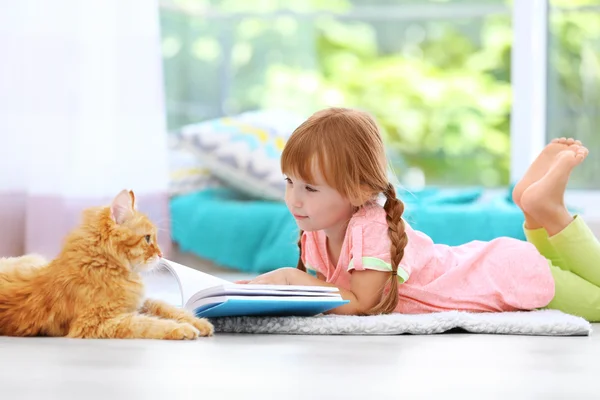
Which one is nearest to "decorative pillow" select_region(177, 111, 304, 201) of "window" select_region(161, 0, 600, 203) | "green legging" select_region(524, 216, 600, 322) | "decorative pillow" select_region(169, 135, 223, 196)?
"decorative pillow" select_region(169, 135, 223, 196)

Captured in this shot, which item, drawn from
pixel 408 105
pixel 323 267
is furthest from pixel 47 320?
pixel 408 105

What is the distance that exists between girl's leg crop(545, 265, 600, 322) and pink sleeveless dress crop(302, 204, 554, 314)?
50 mm

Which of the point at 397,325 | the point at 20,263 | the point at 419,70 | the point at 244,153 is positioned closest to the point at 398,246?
the point at 397,325

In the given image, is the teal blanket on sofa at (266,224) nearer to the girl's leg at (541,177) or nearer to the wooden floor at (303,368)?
the girl's leg at (541,177)

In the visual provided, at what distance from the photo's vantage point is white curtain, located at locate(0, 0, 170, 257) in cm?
233

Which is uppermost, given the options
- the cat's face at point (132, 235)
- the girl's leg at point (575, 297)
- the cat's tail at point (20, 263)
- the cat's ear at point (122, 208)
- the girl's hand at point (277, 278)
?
the cat's ear at point (122, 208)

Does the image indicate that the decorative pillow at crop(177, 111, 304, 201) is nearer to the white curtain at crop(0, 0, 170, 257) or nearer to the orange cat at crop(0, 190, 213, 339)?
the white curtain at crop(0, 0, 170, 257)

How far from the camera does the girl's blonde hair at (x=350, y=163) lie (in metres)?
1.61

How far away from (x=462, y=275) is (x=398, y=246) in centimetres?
23

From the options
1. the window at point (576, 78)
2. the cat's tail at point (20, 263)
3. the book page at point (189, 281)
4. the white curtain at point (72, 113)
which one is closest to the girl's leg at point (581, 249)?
the book page at point (189, 281)

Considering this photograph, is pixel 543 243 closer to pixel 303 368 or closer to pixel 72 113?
pixel 303 368

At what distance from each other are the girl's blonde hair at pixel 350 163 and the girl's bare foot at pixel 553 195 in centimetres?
33

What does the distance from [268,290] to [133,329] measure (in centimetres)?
22

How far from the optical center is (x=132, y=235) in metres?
1.40
